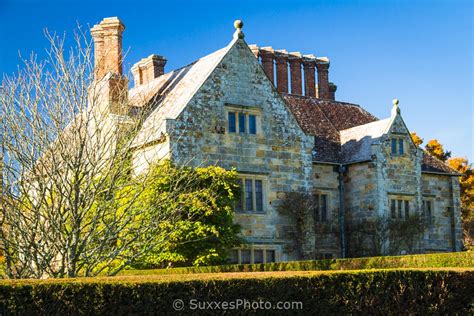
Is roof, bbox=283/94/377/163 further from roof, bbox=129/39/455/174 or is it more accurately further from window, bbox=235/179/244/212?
window, bbox=235/179/244/212

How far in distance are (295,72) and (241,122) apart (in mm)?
10221

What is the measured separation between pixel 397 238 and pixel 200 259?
8852mm

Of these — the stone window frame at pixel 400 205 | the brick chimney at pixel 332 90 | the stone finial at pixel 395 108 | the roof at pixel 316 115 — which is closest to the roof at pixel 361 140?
the roof at pixel 316 115

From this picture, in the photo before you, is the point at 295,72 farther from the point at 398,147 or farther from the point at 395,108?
the point at 398,147

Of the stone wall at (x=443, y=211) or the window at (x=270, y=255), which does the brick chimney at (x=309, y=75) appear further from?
the window at (x=270, y=255)

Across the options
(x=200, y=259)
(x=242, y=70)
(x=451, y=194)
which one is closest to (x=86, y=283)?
(x=200, y=259)

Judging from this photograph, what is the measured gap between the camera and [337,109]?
1409 inches

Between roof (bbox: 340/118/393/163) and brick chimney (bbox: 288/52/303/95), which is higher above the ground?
brick chimney (bbox: 288/52/303/95)

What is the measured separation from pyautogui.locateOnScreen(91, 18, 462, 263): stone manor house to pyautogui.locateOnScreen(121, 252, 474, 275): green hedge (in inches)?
164

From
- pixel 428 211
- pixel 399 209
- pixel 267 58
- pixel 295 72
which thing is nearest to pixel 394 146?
pixel 399 209

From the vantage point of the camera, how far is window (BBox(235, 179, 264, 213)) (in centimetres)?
2731

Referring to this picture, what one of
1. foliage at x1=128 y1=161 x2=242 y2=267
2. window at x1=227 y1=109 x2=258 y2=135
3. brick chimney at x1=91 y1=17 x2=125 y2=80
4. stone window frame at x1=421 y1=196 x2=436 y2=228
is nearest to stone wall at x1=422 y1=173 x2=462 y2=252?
stone window frame at x1=421 y1=196 x2=436 y2=228

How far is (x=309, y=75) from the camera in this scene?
37.8 metres

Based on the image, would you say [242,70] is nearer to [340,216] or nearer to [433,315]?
[340,216]
